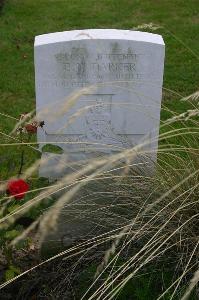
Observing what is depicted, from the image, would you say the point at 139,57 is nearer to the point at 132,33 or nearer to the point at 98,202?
the point at 132,33

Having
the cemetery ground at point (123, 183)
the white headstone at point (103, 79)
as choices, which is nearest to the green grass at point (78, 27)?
the cemetery ground at point (123, 183)

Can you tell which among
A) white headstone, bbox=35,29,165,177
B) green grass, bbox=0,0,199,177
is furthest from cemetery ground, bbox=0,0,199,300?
white headstone, bbox=35,29,165,177

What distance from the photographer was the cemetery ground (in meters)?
2.59

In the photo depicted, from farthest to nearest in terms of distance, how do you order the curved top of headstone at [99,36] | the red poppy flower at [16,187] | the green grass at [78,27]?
the green grass at [78,27], the curved top of headstone at [99,36], the red poppy flower at [16,187]

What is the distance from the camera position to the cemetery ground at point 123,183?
102 inches

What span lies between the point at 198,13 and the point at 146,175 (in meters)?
5.18

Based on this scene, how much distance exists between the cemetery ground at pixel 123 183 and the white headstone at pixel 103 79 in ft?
0.57

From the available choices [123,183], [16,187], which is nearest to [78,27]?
[123,183]

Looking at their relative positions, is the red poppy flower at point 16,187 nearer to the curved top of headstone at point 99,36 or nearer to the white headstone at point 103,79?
the white headstone at point 103,79

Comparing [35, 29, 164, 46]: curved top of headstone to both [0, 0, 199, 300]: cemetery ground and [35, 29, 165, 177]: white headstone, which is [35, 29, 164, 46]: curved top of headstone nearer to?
[35, 29, 165, 177]: white headstone

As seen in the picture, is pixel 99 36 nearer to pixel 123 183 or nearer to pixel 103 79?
pixel 103 79

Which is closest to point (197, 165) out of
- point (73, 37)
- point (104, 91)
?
point (104, 91)

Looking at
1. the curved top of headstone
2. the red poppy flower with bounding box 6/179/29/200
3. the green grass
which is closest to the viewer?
the red poppy flower with bounding box 6/179/29/200

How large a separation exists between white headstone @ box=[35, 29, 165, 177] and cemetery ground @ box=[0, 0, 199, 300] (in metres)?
0.17
